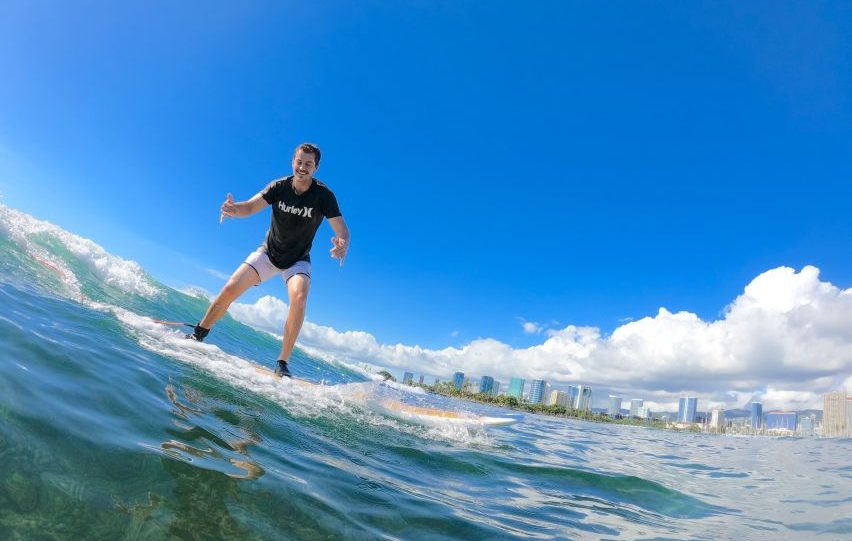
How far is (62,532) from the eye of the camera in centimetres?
164

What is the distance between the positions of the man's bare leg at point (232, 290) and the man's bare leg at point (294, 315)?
0.73 metres

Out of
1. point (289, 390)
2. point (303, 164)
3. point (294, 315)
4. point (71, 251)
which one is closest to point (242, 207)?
point (303, 164)

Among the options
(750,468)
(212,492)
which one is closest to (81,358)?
(212,492)

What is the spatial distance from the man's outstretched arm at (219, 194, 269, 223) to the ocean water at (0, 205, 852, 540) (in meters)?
2.07

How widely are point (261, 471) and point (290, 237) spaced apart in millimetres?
4773

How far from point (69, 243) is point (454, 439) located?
655 inches

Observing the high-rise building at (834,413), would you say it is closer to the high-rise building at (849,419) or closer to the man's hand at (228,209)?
the high-rise building at (849,419)

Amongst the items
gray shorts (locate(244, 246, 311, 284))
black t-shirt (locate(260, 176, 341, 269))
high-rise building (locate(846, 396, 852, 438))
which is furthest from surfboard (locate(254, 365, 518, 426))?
high-rise building (locate(846, 396, 852, 438))

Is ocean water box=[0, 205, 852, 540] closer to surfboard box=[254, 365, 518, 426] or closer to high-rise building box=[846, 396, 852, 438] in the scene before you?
surfboard box=[254, 365, 518, 426]

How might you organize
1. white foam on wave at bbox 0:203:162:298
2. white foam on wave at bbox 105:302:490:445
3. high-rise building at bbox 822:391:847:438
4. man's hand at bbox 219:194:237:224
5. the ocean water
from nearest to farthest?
the ocean water
white foam on wave at bbox 105:302:490:445
man's hand at bbox 219:194:237:224
white foam on wave at bbox 0:203:162:298
high-rise building at bbox 822:391:847:438

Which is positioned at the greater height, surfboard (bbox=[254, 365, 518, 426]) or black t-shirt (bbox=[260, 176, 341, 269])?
black t-shirt (bbox=[260, 176, 341, 269])

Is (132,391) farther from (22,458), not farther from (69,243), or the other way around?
(69,243)

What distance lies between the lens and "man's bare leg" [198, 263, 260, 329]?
6.91 meters

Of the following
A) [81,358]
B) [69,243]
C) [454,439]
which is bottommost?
[454,439]
